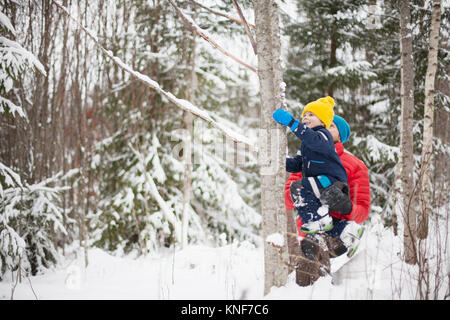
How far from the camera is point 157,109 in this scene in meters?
→ 6.03

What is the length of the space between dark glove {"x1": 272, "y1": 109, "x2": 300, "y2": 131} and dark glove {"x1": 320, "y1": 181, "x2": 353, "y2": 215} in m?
0.50

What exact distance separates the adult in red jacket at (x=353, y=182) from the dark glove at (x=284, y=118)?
2.31 feet

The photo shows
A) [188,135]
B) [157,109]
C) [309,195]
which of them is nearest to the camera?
[309,195]

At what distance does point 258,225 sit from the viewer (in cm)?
650

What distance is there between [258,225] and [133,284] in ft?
11.5

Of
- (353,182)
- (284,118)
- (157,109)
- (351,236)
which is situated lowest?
(351,236)

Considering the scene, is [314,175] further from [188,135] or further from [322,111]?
[188,135]

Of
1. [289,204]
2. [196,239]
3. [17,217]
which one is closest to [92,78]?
[17,217]

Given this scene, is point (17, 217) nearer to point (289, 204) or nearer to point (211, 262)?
point (211, 262)

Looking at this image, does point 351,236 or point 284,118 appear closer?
point 284,118

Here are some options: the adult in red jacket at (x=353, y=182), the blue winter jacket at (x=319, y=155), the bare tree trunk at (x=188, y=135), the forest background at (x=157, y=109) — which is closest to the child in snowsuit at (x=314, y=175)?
the blue winter jacket at (x=319, y=155)

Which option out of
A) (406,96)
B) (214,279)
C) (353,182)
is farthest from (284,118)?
(406,96)

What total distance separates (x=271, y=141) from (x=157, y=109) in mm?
4384
